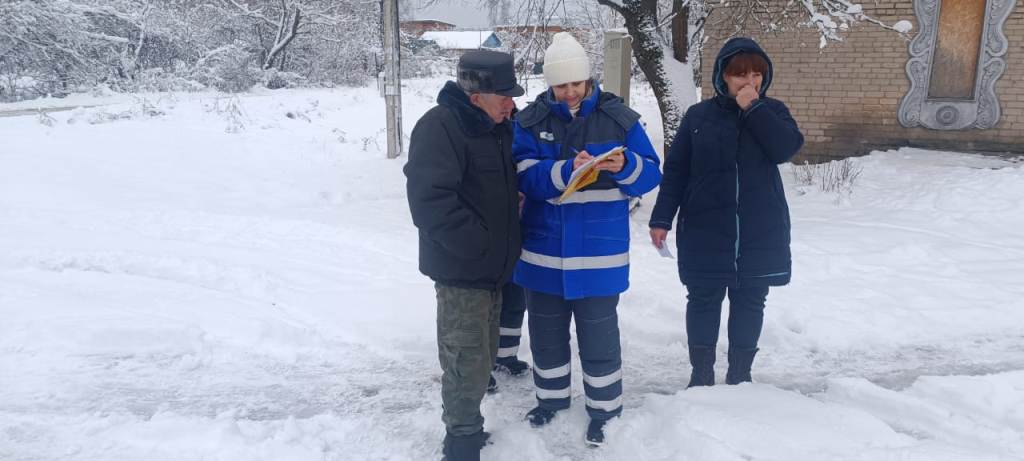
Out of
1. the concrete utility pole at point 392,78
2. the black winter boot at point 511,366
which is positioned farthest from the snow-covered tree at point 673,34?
the black winter boot at point 511,366

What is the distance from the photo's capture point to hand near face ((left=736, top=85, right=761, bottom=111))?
10.0ft

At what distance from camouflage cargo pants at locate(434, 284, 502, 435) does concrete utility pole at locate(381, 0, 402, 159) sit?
7.89 meters

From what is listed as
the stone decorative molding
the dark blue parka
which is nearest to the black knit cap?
the dark blue parka

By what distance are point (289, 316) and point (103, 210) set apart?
11.4 ft

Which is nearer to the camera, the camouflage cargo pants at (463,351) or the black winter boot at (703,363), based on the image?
the camouflage cargo pants at (463,351)

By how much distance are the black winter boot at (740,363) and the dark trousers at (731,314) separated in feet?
0.10

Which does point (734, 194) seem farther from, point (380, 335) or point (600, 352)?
point (380, 335)

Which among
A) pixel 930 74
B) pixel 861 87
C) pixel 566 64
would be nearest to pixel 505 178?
pixel 566 64

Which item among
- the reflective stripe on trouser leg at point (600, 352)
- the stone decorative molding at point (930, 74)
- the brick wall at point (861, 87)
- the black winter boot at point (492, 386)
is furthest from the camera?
the brick wall at point (861, 87)

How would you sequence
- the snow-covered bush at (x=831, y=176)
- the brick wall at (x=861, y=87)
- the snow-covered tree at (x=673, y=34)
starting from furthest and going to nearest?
the brick wall at (x=861, y=87) → the snow-covered bush at (x=831, y=176) → the snow-covered tree at (x=673, y=34)

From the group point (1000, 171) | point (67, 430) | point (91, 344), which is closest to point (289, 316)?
point (91, 344)

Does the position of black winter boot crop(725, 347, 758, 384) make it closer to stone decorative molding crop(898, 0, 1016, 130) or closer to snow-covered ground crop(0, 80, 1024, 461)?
snow-covered ground crop(0, 80, 1024, 461)

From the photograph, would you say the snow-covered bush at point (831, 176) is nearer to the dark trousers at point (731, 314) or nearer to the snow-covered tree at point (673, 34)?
the snow-covered tree at point (673, 34)

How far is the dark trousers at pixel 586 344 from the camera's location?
2.97 metres
